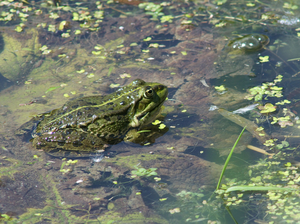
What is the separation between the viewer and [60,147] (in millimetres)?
3709

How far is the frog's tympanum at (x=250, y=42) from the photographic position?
17.2ft

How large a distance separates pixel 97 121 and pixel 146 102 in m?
0.75

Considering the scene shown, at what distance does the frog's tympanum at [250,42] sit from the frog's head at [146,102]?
86.1 inches

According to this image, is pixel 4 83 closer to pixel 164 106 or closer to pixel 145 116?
pixel 145 116

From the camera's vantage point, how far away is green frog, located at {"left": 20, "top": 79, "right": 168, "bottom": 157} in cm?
372

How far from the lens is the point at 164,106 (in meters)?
4.39

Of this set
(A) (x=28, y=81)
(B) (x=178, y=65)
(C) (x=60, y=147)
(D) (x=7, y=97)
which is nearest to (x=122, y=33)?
(B) (x=178, y=65)

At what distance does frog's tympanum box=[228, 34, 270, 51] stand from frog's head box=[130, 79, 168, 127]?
2.19 m

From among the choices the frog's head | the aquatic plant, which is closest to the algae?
the frog's head

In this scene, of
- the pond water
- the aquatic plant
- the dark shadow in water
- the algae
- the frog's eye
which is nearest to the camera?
the pond water

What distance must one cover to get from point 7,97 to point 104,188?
2.67 meters

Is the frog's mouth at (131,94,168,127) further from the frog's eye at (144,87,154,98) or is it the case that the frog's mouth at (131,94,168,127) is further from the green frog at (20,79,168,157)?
the frog's eye at (144,87,154,98)

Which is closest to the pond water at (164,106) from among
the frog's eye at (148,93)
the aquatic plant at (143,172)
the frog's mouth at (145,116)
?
the aquatic plant at (143,172)

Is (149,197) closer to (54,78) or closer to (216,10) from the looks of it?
(54,78)
